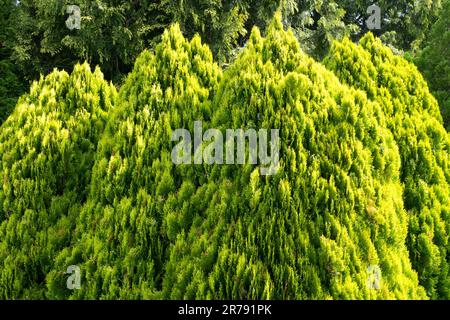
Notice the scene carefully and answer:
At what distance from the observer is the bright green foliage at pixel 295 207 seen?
3084mm

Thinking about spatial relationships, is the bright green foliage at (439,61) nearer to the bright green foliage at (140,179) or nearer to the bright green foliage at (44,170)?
the bright green foliage at (140,179)

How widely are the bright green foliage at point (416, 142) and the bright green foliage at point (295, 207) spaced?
1.54ft

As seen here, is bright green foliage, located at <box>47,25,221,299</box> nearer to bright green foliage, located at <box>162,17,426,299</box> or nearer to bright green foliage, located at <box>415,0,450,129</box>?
bright green foliage, located at <box>162,17,426,299</box>

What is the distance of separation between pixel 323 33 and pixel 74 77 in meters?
16.9

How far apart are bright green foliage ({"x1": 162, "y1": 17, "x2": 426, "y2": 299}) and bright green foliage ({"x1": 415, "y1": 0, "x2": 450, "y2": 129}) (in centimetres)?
1125

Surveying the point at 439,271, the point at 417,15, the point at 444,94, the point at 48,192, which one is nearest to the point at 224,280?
the point at 48,192

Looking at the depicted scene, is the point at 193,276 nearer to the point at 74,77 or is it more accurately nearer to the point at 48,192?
the point at 48,192

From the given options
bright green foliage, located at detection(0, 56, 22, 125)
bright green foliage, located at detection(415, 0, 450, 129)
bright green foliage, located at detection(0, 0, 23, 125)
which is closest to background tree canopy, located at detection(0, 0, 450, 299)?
bright green foliage, located at detection(415, 0, 450, 129)

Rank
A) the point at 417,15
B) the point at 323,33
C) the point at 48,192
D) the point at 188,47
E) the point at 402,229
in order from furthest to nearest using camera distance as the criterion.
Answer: the point at 417,15, the point at 323,33, the point at 188,47, the point at 48,192, the point at 402,229

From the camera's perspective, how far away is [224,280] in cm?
309

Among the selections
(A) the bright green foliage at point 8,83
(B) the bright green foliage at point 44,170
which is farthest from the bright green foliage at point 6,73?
(B) the bright green foliage at point 44,170

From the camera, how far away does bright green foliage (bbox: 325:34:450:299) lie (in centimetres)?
420

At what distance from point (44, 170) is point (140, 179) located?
1.00 meters

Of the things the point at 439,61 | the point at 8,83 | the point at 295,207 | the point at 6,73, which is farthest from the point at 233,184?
the point at 6,73
